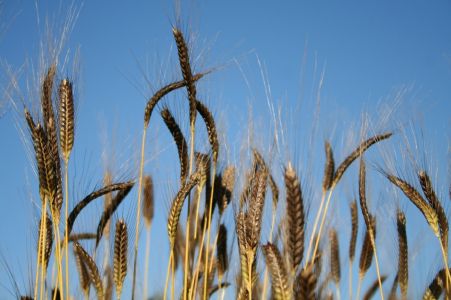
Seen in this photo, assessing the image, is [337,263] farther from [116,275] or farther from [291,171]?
[291,171]

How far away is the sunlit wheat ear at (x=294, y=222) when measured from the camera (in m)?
2.53

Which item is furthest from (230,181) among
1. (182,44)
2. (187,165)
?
(182,44)

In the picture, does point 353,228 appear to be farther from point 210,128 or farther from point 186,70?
point 186,70

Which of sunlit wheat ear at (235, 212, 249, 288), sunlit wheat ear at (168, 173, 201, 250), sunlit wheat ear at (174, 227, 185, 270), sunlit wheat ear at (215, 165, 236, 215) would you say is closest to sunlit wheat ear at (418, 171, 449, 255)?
sunlit wheat ear at (215, 165, 236, 215)

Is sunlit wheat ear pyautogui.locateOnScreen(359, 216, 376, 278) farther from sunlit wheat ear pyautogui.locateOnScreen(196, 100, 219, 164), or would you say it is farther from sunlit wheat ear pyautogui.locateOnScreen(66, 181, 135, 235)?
sunlit wheat ear pyautogui.locateOnScreen(66, 181, 135, 235)

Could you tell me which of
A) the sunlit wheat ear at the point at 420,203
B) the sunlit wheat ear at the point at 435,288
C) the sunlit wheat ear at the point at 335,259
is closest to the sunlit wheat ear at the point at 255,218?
the sunlit wheat ear at the point at 420,203

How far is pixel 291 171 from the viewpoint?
104 inches

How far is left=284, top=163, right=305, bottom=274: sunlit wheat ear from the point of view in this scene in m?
2.53

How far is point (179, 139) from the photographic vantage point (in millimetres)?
3943

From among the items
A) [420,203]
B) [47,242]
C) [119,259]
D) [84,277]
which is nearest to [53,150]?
[47,242]

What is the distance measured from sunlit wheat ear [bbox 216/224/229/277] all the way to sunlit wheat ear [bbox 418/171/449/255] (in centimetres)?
136

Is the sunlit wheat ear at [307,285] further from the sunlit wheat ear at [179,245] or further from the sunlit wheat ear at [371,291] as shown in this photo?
the sunlit wheat ear at [371,291]

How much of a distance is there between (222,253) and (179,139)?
826 millimetres

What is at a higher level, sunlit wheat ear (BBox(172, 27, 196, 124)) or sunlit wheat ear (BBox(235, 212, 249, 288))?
sunlit wheat ear (BBox(172, 27, 196, 124))
